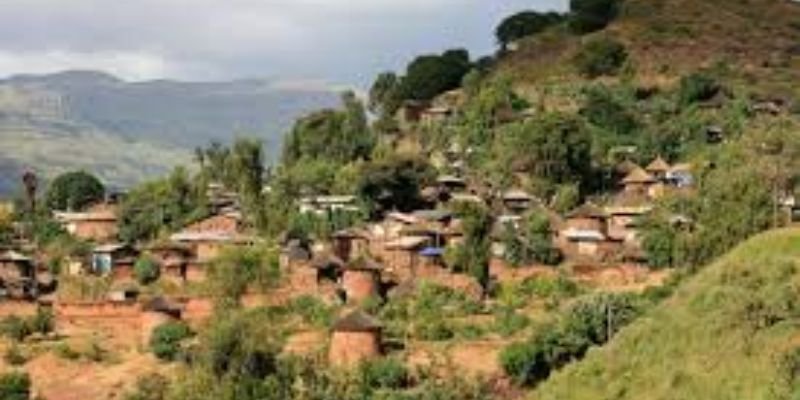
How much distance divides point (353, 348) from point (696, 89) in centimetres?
3578

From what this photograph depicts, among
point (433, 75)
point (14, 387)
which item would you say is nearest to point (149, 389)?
point (14, 387)

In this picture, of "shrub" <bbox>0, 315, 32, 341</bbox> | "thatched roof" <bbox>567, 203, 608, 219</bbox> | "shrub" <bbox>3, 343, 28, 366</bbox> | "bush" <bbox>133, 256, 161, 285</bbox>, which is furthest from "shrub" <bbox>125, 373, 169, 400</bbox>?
"thatched roof" <bbox>567, 203, 608, 219</bbox>

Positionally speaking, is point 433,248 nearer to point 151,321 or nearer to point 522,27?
point 151,321

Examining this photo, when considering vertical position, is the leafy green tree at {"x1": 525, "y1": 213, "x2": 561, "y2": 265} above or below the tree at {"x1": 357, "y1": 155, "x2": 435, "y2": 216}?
below

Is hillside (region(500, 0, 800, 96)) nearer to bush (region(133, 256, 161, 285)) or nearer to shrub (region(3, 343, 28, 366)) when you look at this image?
bush (region(133, 256, 161, 285))

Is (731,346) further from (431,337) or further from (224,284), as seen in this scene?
(224,284)

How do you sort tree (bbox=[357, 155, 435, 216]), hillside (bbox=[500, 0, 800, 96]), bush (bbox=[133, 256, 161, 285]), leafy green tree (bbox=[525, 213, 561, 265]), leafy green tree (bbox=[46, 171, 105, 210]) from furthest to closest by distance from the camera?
hillside (bbox=[500, 0, 800, 96]) → leafy green tree (bbox=[46, 171, 105, 210]) → tree (bbox=[357, 155, 435, 216]) → bush (bbox=[133, 256, 161, 285]) → leafy green tree (bbox=[525, 213, 561, 265])

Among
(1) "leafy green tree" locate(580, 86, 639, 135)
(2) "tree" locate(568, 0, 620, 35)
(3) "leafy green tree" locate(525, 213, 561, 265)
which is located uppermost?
(2) "tree" locate(568, 0, 620, 35)

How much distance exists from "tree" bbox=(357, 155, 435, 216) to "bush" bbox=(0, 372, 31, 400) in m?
20.9

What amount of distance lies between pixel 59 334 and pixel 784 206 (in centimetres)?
2307

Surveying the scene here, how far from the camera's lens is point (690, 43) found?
307 ft

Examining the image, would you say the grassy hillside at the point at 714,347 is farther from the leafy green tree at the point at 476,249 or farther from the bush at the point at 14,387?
the bush at the point at 14,387

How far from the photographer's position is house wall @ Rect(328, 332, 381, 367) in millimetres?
47000

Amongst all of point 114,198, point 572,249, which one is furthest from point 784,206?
point 114,198
